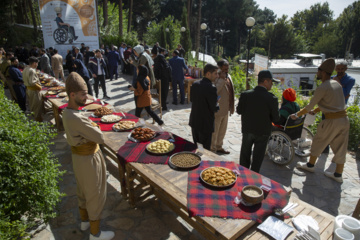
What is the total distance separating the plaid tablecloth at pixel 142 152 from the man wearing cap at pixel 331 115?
6.95 ft

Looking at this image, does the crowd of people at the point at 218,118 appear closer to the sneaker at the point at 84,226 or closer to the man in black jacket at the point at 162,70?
the sneaker at the point at 84,226

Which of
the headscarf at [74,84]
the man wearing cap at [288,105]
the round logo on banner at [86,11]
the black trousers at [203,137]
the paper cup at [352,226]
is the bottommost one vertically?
the black trousers at [203,137]

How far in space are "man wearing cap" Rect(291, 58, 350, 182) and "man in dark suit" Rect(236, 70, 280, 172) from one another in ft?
2.76

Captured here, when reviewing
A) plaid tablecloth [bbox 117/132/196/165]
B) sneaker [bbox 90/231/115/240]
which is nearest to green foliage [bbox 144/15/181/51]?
plaid tablecloth [bbox 117/132/196/165]

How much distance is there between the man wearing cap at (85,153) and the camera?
2.60 m

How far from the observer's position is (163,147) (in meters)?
3.47

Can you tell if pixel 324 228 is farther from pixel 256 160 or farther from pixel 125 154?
pixel 125 154

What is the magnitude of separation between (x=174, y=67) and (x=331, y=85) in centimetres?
577

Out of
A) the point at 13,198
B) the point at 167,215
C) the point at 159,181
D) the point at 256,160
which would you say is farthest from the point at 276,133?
the point at 13,198

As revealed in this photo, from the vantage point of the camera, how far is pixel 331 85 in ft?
13.0

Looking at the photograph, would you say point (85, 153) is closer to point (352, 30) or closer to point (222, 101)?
point (222, 101)

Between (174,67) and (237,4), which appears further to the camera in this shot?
(237,4)

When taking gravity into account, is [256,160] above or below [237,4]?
below

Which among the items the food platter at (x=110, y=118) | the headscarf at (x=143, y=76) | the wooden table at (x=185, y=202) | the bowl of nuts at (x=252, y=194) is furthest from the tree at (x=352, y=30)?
the bowl of nuts at (x=252, y=194)
